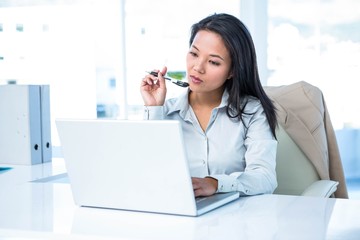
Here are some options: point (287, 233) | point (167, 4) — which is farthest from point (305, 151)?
point (167, 4)

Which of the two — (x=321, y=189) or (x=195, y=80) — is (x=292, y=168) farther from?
(x=195, y=80)

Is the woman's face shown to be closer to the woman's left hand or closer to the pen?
the pen

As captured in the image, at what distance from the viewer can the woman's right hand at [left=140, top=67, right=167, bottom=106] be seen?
1950mm

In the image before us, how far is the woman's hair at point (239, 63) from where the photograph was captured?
6.01 feet

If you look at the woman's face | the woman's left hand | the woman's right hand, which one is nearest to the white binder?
the woman's right hand

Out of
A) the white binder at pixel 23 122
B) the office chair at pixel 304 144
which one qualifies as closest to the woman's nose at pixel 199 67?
the office chair at pixel 304 144

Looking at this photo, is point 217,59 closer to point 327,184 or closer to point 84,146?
point 327,184

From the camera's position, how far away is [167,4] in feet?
16.3

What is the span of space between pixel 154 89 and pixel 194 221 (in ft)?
2.81

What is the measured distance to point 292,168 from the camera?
6.79 ft

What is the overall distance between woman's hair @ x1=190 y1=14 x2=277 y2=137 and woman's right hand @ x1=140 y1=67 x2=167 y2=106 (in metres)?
0.22

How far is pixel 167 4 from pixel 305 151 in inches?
126

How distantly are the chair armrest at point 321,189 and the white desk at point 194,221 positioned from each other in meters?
0.37

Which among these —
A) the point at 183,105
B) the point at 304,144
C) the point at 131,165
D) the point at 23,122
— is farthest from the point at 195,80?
the point at 23,122
